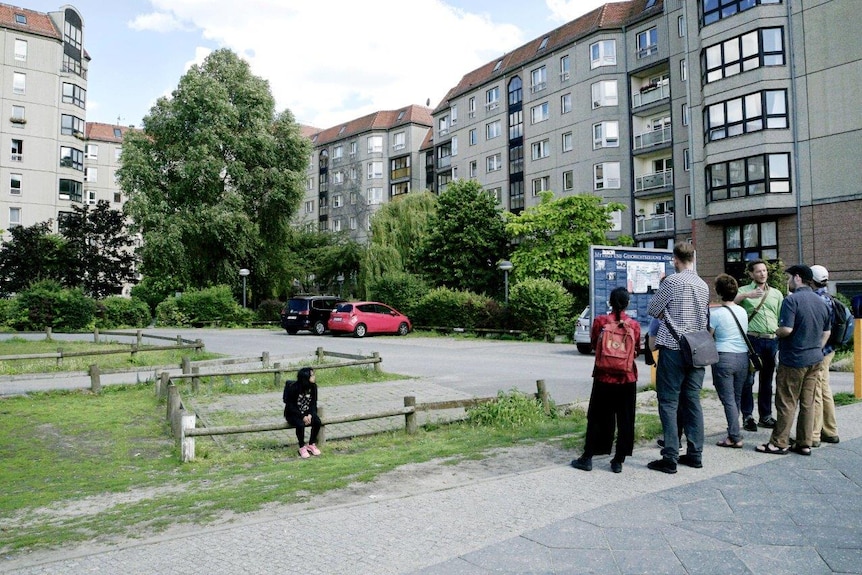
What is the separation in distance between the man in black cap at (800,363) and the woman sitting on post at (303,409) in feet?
16.2

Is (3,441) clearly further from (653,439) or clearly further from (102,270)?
(102,270)

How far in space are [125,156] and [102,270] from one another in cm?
1010

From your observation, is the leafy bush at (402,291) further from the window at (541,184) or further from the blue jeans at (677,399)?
the blue jeans at (677,399)

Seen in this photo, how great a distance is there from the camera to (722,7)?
31047 mm

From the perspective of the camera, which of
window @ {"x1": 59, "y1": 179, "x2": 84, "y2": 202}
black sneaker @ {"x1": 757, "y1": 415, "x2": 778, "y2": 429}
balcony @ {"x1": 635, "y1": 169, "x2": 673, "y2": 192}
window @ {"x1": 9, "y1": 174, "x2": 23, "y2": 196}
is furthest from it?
window @ {"x1": 59, "y1": 179, "x2": 84, "y2": 202}

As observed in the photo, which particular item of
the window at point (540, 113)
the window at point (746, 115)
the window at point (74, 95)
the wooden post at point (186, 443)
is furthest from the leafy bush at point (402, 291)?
the window at point (74, 95)

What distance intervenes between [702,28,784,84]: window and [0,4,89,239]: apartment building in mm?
52653

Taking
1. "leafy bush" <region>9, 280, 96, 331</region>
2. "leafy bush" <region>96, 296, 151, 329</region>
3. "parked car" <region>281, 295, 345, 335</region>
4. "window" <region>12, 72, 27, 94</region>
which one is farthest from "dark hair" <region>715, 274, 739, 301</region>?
"window" <region>12, 72, 27, 94</region>

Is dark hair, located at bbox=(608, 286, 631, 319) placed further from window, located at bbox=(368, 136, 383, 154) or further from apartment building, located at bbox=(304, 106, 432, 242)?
window, located at bbox=(368, 136, 383, 154)

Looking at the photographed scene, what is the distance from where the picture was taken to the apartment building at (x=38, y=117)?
55031 millimetres

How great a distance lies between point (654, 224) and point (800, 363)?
107 ft

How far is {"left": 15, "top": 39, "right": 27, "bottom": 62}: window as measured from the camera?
181 ft

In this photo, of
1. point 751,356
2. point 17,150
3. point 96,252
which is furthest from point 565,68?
point 17,150

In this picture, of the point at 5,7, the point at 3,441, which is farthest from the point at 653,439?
the point at 5,7
